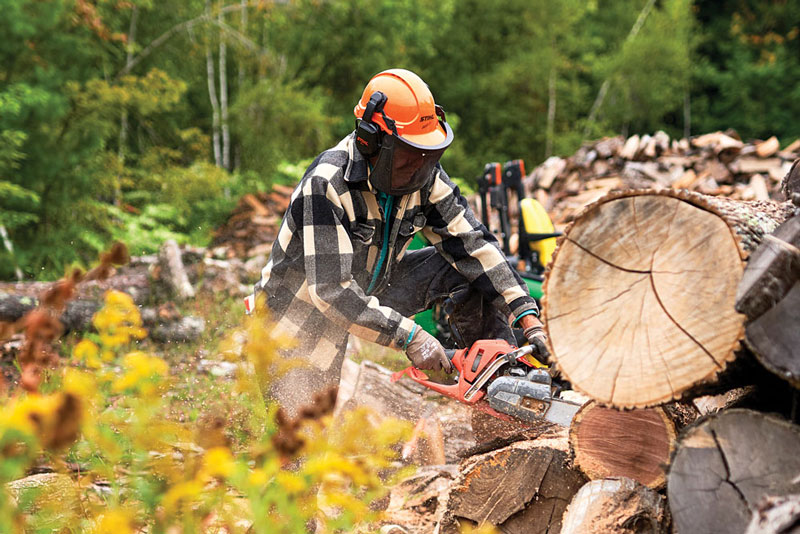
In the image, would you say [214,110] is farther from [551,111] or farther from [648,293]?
[648,293]

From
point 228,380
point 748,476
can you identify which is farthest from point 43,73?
point 748,476

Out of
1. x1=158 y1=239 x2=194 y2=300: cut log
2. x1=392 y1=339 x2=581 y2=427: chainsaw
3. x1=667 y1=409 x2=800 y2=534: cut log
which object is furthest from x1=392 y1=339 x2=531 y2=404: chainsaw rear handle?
x1=158 y1=239 x2=194 y2=300: cut log

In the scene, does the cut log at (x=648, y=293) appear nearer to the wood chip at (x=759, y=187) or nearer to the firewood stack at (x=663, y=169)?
the firewood stack at (x=663, y=169)

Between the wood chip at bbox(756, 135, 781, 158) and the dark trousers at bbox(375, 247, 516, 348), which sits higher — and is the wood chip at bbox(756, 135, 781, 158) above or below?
above

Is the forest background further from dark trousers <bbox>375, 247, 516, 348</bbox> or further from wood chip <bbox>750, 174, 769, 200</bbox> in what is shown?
wood chip <bbox>750, 174, 769, 200</bbox>

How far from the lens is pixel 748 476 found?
4.99 ft

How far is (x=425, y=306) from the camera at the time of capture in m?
3.27

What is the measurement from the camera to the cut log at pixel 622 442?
199 cm

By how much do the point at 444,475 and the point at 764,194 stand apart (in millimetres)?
5378

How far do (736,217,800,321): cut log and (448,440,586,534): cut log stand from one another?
34.6 inches

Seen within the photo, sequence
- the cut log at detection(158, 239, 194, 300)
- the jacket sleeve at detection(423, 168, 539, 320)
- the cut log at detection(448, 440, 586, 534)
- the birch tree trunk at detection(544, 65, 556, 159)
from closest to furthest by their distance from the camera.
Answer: the cut log at detection(448, 440, 586, 534) < the jacket sleeve at detection(423, 168, 539, 320) < the cut log at detection(158, 239, 194, 300) < the birch tree trunk at detection(544, 65, 556, 159)

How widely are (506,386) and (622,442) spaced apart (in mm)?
537

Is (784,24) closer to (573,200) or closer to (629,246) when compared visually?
(573,200)

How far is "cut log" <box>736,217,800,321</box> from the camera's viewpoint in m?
1.43
